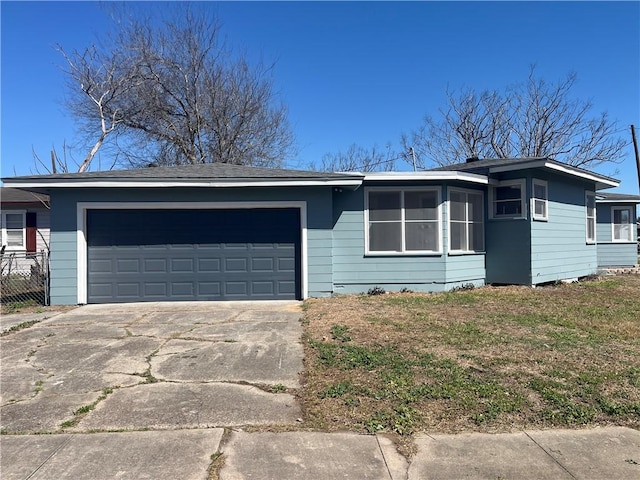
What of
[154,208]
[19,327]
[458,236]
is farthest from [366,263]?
[19,327]

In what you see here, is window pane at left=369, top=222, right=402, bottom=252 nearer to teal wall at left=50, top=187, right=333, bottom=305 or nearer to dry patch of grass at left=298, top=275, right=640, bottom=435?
teal wall at left=50, top=187, right=333, bottom=305

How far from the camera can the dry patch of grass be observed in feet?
11.7

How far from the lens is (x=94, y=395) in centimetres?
416

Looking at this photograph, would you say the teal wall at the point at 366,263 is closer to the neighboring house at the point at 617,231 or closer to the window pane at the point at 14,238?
the neighboring house at the point at 617,231

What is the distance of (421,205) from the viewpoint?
10.7m

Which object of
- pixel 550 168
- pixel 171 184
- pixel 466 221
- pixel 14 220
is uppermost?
pixel 550 168

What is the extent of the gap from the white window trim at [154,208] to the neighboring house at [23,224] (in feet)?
31.3

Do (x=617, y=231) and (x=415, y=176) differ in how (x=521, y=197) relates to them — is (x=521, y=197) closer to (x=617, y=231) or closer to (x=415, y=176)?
(x=415, y=176)

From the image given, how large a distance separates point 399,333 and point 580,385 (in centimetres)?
251

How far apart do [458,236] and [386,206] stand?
2.03 meters

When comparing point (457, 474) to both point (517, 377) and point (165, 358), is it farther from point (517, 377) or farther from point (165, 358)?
point (165, 358)

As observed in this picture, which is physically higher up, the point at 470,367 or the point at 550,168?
the point at 550,168

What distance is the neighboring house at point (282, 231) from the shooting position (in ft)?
30.9

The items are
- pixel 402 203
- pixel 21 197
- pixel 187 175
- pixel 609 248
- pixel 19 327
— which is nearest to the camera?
pixel 19 327
